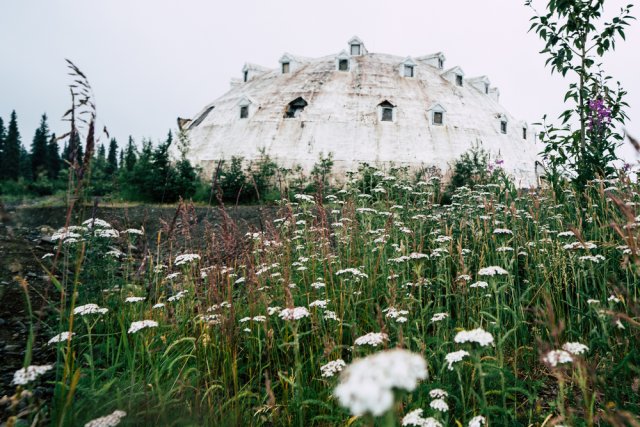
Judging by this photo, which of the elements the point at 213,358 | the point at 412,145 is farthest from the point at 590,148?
the point at 412,145

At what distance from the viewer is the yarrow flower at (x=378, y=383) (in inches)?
29.1

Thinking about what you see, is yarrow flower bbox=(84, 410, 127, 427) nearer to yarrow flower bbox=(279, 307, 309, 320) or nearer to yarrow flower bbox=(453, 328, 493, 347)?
yarrow flower bbox=(279, 307, 309, 320)

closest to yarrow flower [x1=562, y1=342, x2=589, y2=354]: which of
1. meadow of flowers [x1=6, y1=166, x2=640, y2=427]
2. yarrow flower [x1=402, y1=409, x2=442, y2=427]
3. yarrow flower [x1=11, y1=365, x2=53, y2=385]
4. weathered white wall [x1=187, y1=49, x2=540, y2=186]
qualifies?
meadow of flowers [x1=6, y1=166, x2=640, y2=427]

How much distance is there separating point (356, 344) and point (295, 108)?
2619 cm

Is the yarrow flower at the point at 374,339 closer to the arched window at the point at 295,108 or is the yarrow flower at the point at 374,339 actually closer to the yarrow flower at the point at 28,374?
the yarrow flower at the point at 28,374

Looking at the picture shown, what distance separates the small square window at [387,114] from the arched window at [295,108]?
5.50 meters

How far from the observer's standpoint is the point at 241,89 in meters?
33.1

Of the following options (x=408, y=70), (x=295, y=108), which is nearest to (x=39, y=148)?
(x=295, y=108)

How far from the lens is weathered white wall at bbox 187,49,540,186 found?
25297 millimetres

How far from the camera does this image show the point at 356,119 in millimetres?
26219

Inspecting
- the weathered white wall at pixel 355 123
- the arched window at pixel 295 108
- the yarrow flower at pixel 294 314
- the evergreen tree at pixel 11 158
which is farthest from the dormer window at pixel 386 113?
the evergreen tree at pixel 11 158

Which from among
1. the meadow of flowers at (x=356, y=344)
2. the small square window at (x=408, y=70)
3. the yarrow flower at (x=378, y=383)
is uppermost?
the small square window at (x=408, y=70)

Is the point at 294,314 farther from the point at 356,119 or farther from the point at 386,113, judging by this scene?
the point at 386,113

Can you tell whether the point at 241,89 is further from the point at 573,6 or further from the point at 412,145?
the point at 573,6
